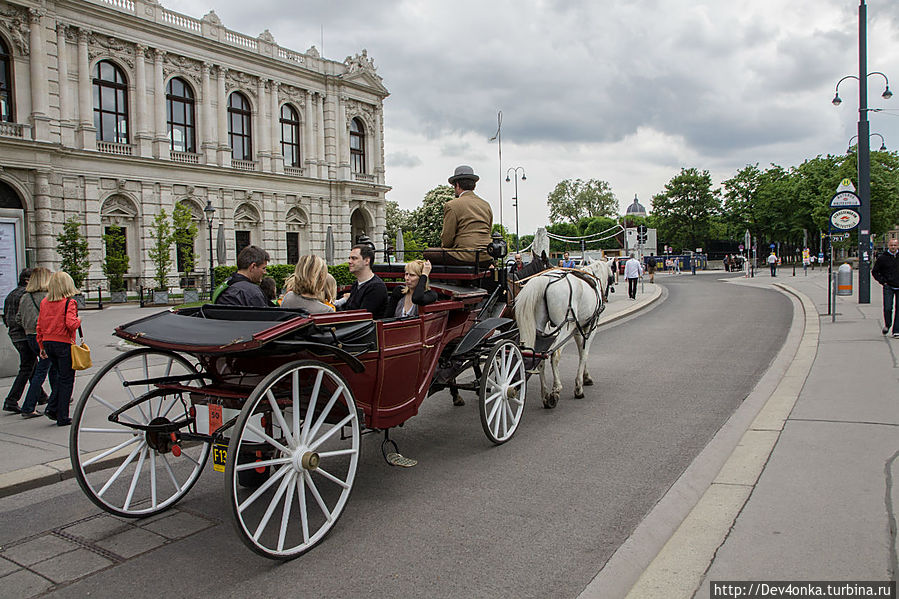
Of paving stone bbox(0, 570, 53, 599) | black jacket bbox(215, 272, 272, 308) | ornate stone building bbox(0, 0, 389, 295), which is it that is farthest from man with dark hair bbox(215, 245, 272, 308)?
ornate stone building bbox(0, 0, 389, 295)

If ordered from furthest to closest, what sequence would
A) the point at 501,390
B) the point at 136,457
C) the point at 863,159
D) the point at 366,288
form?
the point at 863,159 < the point at 501,390 < the point at 366,288 < the point at 136,457

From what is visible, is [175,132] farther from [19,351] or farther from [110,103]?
[19,351]

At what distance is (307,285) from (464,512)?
2.23 m

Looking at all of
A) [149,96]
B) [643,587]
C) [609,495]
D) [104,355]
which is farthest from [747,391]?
[149,96]

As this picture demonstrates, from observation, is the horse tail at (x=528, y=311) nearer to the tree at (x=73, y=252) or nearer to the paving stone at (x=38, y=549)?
the paving stone at (x=38, y=549)

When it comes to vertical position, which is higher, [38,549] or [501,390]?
[501,390]

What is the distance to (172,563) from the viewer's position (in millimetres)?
3832

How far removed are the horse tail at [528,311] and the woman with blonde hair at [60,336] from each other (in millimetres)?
5133

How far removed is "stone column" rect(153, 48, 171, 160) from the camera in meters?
36.0

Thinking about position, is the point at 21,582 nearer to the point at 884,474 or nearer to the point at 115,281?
the point at 884,474

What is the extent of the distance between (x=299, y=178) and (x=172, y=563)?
42.4 meters

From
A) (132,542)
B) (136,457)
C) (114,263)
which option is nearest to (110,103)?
(114,263)

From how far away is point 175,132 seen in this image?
125 feet

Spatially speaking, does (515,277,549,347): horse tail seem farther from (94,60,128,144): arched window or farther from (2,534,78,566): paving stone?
(94,60,128,144): arched window
